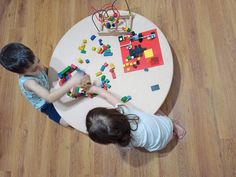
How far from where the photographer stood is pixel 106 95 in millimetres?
1110

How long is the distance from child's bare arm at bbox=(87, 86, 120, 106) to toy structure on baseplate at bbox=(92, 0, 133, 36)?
0.29m

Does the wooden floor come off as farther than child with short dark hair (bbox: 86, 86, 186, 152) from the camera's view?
Yes

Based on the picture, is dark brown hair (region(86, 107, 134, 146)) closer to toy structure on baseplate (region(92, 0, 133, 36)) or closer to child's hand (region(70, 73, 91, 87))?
child's hand (region(70, 73, 91, 87))

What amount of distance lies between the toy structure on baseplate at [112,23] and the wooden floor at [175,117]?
1.40 feet

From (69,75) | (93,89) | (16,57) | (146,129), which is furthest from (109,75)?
(16,57)

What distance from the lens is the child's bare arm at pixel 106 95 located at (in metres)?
1.10

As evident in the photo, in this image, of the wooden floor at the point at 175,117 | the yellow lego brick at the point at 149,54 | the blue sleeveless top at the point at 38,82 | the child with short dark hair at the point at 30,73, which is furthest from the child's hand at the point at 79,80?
the wooden floor at the point at 175,117

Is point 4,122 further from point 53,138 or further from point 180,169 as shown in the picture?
point 180,169

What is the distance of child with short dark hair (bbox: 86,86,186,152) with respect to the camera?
924mm

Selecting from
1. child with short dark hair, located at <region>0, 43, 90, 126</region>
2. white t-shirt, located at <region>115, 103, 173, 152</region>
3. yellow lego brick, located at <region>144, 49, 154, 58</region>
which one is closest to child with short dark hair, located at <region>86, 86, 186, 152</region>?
Result: white t-shirt, located at <region>115, 103, 173, 152</region>

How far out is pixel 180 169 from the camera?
1.33 metres

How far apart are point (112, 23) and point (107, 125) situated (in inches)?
22.3

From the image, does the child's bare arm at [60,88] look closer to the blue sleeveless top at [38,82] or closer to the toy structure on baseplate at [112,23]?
the blue sleeveless top at [38,82]

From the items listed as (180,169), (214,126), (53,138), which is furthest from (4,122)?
(214,126)
